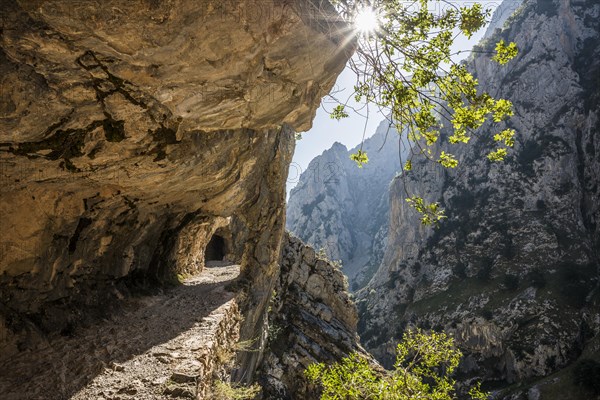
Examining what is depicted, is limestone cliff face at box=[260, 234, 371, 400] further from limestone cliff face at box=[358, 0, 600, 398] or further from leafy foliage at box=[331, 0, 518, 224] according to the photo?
limestone cliff face at box=[358, 0, 600, 398]

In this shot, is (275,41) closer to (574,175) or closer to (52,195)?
(52,195)

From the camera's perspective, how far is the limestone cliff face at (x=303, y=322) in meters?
24.2

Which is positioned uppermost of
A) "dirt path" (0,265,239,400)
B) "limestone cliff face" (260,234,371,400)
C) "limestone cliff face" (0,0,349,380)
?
"limestone cliff face" (0,0,349,380)

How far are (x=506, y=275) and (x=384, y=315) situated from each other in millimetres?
30556

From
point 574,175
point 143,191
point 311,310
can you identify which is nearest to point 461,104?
point 143,191

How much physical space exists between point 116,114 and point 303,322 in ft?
85.9

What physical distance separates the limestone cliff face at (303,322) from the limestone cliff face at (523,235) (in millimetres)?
26897

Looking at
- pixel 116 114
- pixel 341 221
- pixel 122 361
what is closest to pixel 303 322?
pixel 122 361

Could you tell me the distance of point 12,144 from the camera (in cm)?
638

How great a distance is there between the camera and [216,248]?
40125mm

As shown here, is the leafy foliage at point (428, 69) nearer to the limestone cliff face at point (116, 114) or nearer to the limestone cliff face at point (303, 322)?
the limestone cliff face at point (116, 114)

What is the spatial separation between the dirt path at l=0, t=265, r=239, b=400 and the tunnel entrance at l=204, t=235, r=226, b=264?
27.3 meters

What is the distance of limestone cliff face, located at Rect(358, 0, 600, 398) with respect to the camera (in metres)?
51.1

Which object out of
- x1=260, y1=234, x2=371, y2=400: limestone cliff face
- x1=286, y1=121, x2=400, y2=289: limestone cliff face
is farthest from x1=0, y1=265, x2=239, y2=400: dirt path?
x1=286, y1=121, x2=400, y2=289: limestone cliff face
